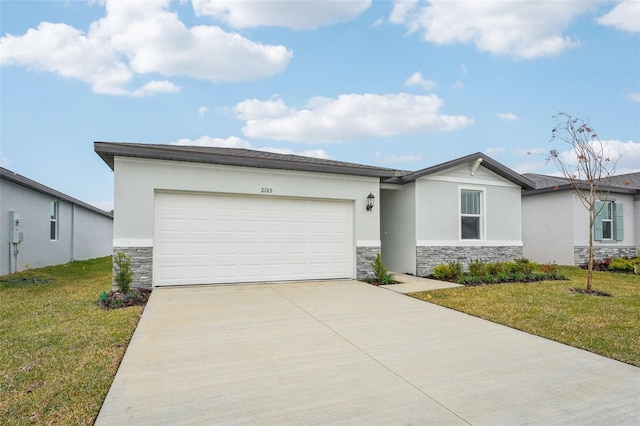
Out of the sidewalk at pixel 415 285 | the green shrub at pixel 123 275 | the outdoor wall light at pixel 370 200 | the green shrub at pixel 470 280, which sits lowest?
the sidewalk at pixel 415 285

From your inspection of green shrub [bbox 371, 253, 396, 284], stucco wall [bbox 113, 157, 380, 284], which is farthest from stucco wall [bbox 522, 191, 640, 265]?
green shrub [bbox 371, 253, 396, 284]

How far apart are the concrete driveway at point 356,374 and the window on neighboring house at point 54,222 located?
12325mm

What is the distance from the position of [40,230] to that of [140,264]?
28.0 ft

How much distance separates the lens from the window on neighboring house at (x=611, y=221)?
47.8 feet

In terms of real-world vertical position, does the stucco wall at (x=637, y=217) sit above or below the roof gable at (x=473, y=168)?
below

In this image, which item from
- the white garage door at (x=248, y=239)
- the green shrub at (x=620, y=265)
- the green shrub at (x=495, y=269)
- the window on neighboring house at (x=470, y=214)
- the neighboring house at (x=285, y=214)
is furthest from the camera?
the green shrub at (x=620, y=265)

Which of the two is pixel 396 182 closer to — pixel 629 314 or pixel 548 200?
pixel 629 314

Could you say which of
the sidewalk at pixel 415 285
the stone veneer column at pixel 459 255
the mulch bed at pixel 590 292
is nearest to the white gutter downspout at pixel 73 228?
the sidewalk at pixel 415 285

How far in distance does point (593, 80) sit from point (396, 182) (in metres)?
6.74

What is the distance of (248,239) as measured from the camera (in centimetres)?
915

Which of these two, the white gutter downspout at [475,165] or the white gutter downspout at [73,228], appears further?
the white gutter downspout at [73,228]

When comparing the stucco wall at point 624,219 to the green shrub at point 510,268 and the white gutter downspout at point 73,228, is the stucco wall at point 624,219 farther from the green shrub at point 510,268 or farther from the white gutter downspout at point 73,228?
the white gutter downspout at point 73,228

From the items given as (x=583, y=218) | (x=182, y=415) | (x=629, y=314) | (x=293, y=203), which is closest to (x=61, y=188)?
(x=293, y=203)

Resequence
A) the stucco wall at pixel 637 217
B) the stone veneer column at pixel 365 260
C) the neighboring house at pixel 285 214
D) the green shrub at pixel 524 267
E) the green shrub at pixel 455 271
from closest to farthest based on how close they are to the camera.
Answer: the neighboring house at pixel 285 214 < the stone veneer column at pixel 365 260 < the green shrub at pixel 455 271 < the green shrub at pixel 524 267 < the stucco wall at pixel 637 217
